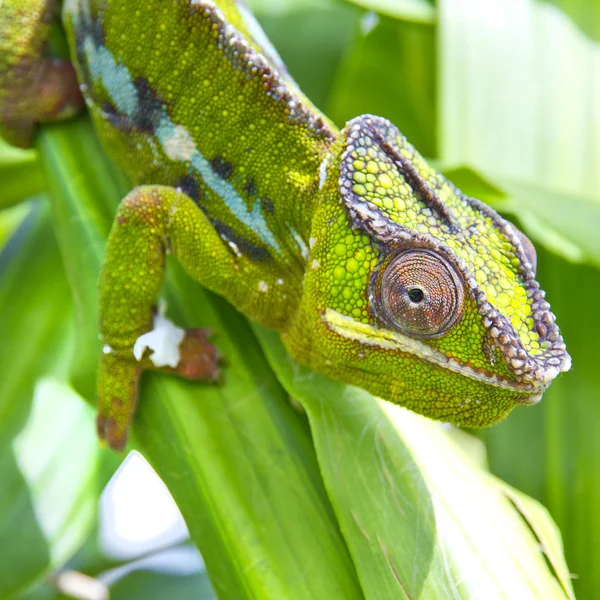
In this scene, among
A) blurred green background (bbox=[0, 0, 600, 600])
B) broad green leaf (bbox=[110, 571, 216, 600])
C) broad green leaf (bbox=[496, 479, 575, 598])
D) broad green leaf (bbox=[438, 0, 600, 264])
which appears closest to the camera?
broad green leaf (bbox=[496, 479, 575, 598])

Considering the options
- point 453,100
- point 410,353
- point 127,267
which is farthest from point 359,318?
point 453,100

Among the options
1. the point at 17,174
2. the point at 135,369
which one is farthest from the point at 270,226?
the point at 17,174

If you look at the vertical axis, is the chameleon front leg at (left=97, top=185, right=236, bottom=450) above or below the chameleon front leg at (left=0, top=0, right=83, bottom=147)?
below

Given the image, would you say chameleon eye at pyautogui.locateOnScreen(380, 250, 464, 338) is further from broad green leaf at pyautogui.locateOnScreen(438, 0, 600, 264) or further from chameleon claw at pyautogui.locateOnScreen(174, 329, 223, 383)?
broad green leaf at pyautogui.locateOnScreen(438, 0, 600, 264)

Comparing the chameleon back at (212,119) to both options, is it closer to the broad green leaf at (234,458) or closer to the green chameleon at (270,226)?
the green chameleon at (270,226)

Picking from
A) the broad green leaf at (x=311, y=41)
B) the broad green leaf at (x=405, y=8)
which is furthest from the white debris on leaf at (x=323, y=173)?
the broad green leaf at (x=311, y=41)

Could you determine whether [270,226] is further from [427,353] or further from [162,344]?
[427,353]

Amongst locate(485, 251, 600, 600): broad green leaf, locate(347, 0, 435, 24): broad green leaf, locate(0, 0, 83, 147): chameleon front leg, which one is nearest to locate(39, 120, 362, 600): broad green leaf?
locate(0, 0, 83, 147): chameleon front leg

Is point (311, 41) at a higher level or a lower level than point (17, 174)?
higher
